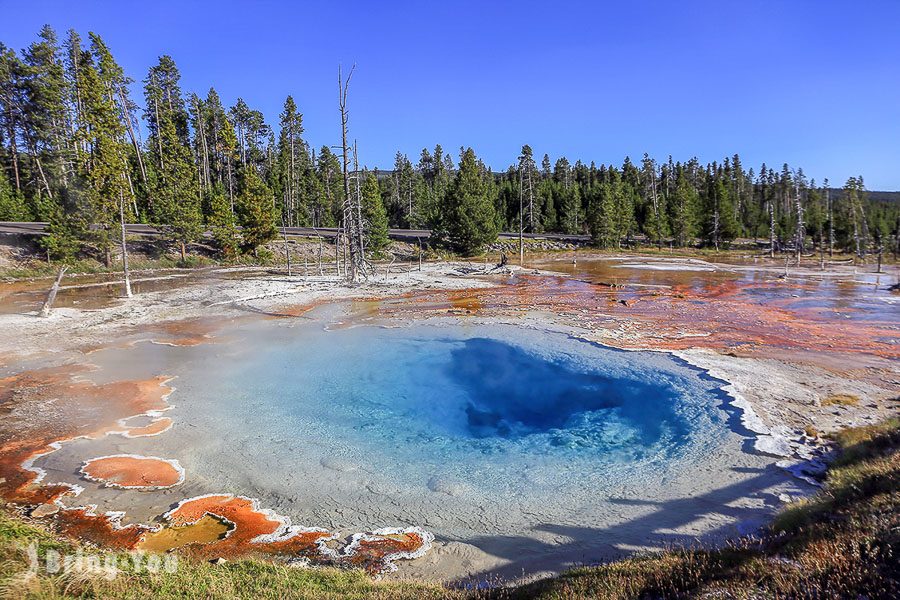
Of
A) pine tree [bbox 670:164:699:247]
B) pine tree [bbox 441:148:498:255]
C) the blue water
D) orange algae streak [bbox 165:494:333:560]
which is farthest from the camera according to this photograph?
pine tree [bbox 670:164:699:247]

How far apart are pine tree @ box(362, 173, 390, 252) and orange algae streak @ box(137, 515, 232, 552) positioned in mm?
37498

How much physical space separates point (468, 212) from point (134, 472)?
4515 centimetres

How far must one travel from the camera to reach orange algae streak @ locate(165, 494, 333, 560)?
6.28m

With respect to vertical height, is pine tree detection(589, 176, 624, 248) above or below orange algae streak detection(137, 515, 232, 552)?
above

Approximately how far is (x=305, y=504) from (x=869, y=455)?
28.5 feet

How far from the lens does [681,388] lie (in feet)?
40.7

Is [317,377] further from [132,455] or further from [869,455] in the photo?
[869,455]

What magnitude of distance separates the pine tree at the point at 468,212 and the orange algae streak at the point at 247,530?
45124 mm

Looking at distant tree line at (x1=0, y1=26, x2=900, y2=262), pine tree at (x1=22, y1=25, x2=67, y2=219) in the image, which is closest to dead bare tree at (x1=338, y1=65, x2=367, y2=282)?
distant tree line at (x1=0, y1=26, x2=900, y2=262)

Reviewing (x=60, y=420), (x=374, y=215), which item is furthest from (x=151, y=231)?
(x=60, y=420)

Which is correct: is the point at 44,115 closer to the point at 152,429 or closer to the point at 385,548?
the point at 152,429

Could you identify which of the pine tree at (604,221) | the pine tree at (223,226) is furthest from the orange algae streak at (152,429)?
the pine tree at (604,221)

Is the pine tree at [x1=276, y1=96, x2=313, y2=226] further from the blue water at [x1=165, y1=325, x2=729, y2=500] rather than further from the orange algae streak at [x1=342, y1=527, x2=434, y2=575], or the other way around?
the orange algae streak at [x1=342, y1=527, x2=434, y2=575]

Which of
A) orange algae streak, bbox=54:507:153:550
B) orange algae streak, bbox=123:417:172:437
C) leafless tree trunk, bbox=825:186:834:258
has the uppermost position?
leafless tree trunk, bbox=825:186:834:258
